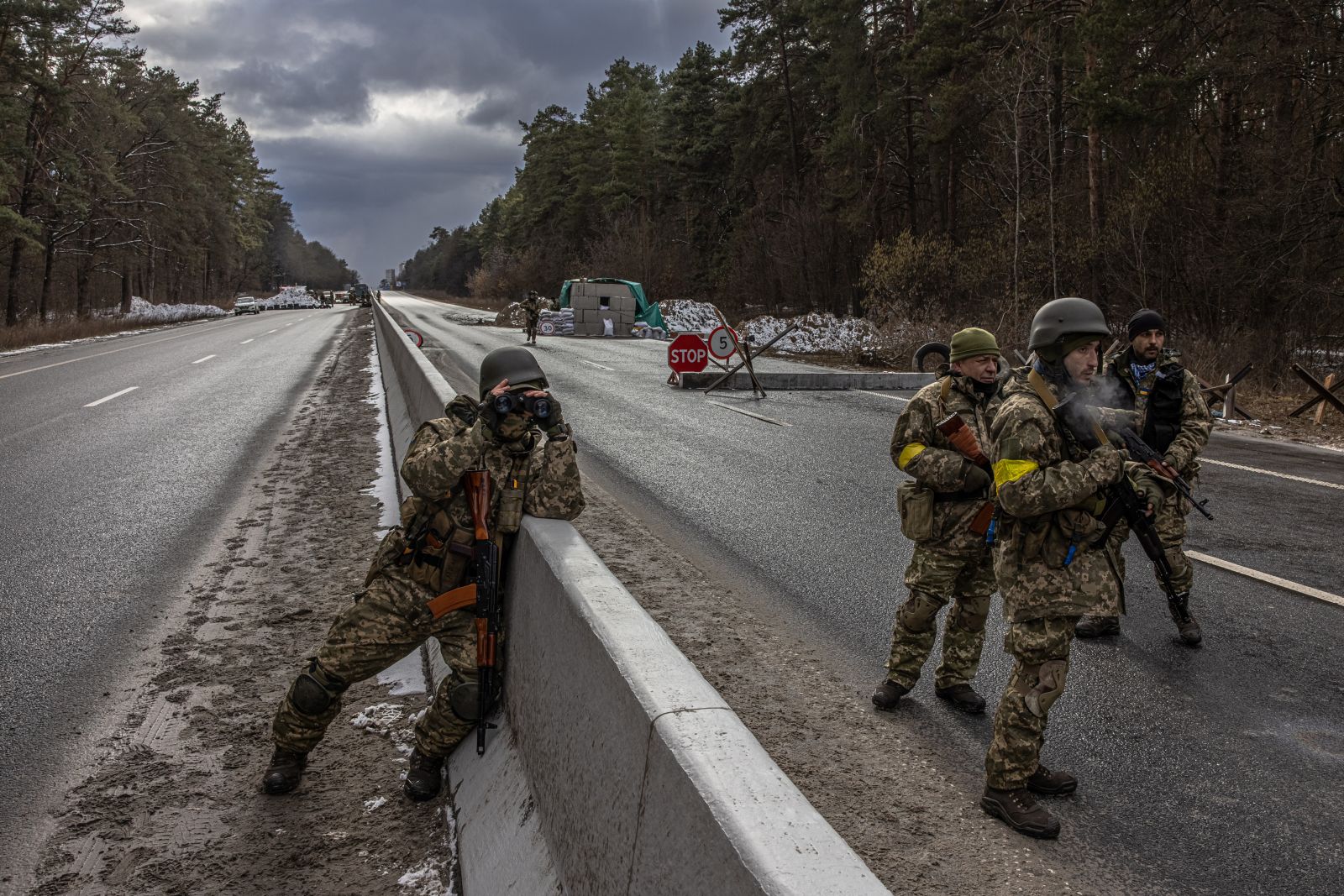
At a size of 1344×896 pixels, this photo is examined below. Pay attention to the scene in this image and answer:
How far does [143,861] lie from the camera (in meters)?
3.15

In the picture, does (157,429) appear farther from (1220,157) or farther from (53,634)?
(1220,157)

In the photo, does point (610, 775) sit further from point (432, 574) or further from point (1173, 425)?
point (1173, 425)

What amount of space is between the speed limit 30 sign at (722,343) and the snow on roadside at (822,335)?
8.84 metres

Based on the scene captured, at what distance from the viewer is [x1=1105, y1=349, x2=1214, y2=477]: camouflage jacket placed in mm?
5680

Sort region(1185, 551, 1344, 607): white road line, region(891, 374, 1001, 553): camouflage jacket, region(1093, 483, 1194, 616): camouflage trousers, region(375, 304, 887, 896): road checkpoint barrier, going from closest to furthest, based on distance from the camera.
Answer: region(375, 304, 887, 896): road checkpoint barrier < region(891, 374, 1001, 553): camouflage jacket < region(1093, 483, 1194, 616): camouflage trousers < region(1185, 551, 1344, 607): white road line

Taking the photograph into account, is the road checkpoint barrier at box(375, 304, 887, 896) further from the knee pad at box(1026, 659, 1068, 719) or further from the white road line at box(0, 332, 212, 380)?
the white road line at box(0, 332, 212, 380)

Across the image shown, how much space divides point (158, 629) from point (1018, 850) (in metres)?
4.43

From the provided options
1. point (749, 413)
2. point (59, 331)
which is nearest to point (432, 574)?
point (749, 413)

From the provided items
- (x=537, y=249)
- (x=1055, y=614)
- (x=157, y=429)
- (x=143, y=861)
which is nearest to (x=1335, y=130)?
(x=1055, y=614)

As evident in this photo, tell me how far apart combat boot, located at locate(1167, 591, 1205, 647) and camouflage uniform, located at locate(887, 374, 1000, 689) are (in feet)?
4.88

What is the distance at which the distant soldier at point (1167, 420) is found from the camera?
547 centimetres

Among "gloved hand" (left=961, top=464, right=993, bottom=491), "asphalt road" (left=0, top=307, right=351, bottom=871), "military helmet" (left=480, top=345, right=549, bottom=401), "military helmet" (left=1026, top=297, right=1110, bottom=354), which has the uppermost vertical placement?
"military helmet" (left=1026, top=297, right=1110, bottom=354)

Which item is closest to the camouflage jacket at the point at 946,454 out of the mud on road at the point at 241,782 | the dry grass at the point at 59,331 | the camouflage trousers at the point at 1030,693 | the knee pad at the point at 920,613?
the knee pad at the point at 920,613

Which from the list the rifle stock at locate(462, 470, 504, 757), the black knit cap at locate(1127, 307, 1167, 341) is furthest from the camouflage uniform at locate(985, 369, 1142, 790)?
the black knit cap at locate(1127, 307, 1167, 341)
